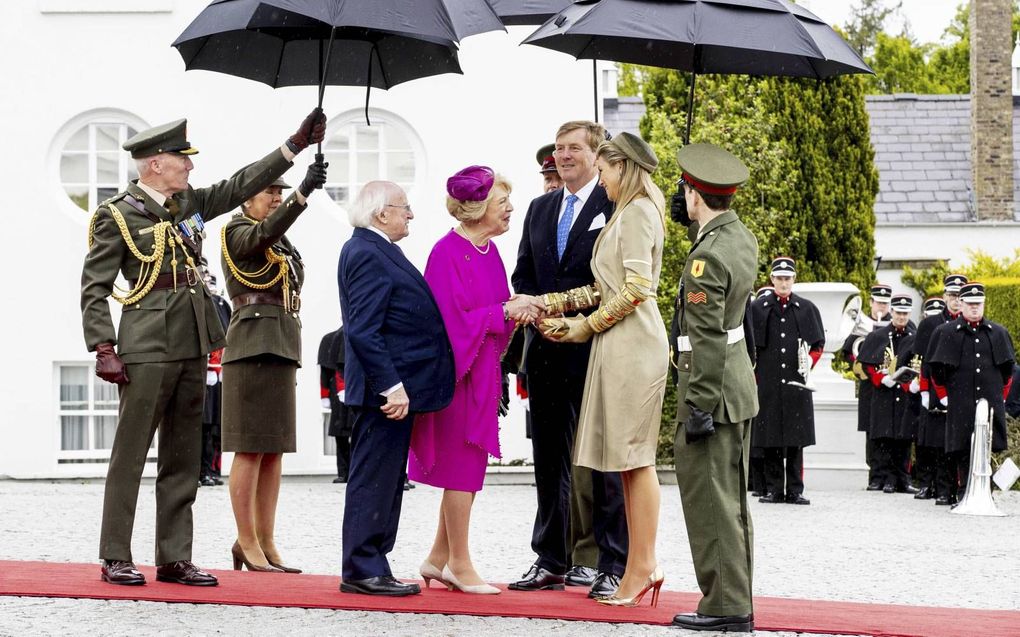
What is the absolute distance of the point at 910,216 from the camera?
32.1 metres

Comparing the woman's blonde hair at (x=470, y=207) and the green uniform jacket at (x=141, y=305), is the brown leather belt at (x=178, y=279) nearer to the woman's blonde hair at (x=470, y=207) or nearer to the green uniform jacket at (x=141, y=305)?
the green uniform jacket at (x=141, y=305)

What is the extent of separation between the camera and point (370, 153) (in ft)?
54.0

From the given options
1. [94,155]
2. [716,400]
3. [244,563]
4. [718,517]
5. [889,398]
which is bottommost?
[244,563]

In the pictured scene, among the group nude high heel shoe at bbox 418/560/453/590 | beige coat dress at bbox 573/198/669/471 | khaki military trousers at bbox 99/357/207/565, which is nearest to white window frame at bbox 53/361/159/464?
khaki military trousers at bbox 99/357/207/565

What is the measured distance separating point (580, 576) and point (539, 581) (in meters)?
0.24

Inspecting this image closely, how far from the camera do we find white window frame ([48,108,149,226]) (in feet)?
52.8

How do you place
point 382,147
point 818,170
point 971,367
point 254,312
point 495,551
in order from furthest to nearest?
point 818,170, point 382,147, point 971,367, point 495,551, point 254,312

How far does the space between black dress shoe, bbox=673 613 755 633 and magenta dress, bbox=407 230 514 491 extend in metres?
1.28

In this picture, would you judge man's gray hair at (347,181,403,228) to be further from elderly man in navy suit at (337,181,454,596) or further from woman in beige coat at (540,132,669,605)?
woman in beige coat at (540,132,669,605)

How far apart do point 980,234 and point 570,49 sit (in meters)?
25.0

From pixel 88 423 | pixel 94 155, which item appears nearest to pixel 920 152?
pixel 94 155

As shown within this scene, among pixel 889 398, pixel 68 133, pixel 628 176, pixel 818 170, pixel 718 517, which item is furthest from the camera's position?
pixel 818 170

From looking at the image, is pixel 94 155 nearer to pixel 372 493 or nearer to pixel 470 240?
pixel 470 240

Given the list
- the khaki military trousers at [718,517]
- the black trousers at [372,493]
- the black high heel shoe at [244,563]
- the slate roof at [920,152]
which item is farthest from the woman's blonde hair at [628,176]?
the slate roof at [920,152]
